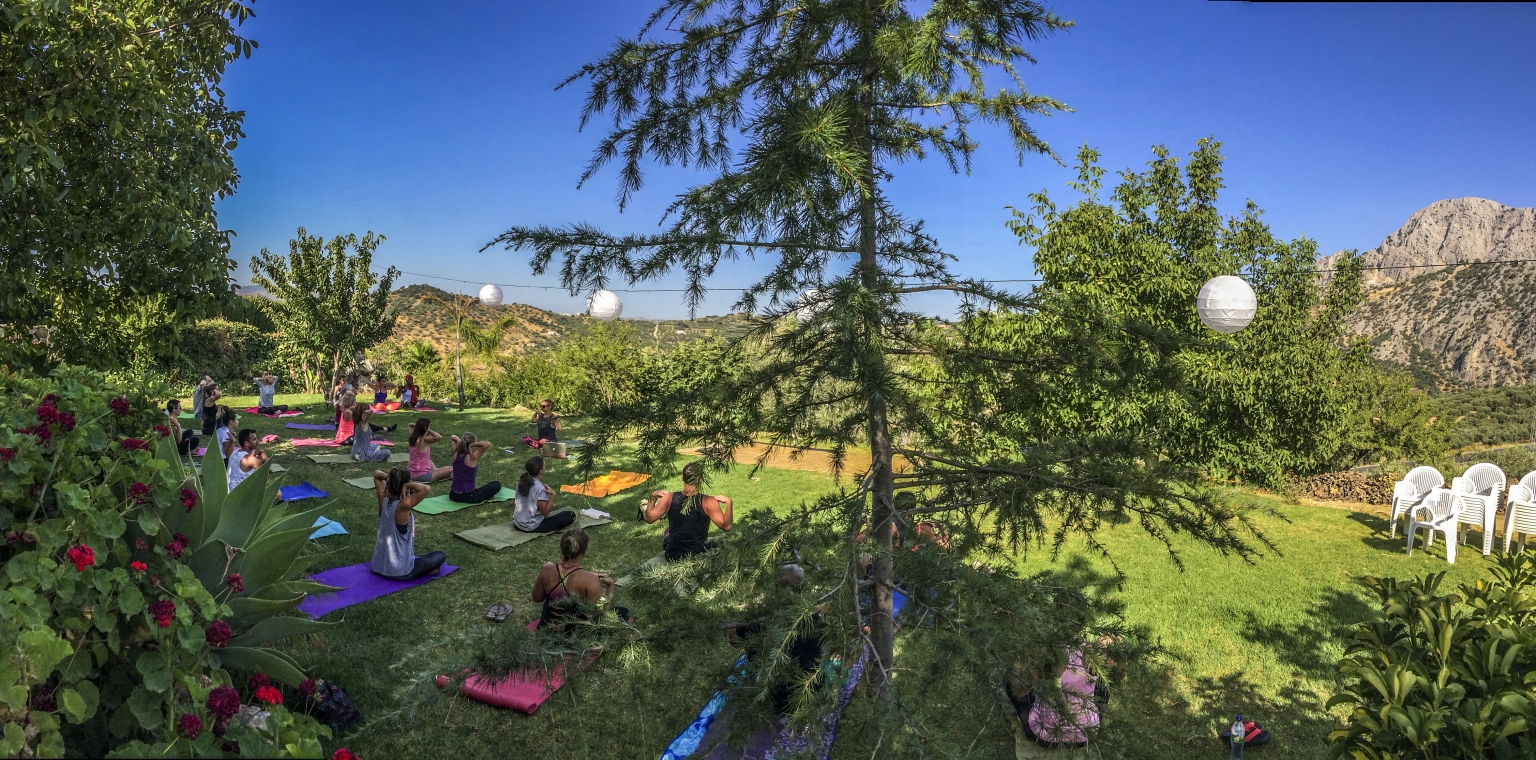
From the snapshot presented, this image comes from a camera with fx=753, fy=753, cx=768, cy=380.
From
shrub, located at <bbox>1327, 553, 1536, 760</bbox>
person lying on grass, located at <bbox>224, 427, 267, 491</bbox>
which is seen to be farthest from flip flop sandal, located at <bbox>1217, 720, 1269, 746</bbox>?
person lying on grass, located at <bbox>224, 427, 267, 491</bbox>

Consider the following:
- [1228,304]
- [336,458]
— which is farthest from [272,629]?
[336,458]

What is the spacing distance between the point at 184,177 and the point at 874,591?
16.0 feet

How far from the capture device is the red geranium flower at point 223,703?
2326mm

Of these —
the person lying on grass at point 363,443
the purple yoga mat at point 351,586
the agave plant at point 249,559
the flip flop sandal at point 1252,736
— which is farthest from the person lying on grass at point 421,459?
the flip flop sandal at point 1252,736

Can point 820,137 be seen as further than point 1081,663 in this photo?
No

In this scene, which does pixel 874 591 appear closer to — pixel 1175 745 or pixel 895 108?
pixel 895 108

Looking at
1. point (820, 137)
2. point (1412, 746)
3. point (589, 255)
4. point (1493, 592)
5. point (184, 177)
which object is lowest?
point (1412, 746)

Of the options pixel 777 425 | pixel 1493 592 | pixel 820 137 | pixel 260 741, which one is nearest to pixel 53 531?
pixel 260 741

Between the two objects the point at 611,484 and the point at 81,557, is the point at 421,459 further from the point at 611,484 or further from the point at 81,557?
the point at 81,557

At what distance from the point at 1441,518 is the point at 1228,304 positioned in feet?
16.0

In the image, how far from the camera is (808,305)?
2879mm

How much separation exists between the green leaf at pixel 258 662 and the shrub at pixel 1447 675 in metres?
4.59

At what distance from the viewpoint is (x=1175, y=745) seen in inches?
194

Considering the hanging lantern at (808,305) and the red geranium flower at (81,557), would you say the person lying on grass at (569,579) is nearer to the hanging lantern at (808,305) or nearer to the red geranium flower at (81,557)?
the red geranium flower at (81,557)
